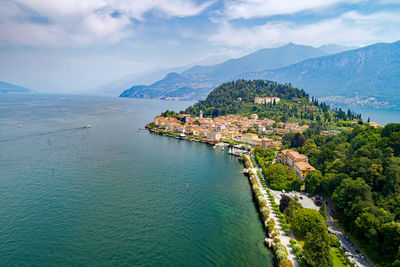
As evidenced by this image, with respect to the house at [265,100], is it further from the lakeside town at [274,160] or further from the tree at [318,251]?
the tree at [318,251]

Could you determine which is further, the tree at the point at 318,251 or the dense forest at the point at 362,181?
the dense forest at the point at 362,181

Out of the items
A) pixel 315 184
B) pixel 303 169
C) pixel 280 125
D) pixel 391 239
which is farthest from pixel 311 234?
pixel 280 125

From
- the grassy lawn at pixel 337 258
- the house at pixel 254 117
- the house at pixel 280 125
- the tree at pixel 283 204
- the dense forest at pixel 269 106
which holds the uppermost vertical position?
the dense forest at pixel 269 106

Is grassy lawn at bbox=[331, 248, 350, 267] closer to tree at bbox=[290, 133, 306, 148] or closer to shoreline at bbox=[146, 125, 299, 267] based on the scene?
shoreline at bbox=[146, 125, 299, 267]

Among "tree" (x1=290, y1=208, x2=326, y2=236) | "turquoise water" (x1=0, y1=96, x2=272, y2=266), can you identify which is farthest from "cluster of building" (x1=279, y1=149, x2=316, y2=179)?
"tree" (x1=290, y1=208, x2=326, y2=236)

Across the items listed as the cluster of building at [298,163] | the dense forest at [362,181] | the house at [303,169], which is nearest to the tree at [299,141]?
the dense forest at [362,181]
